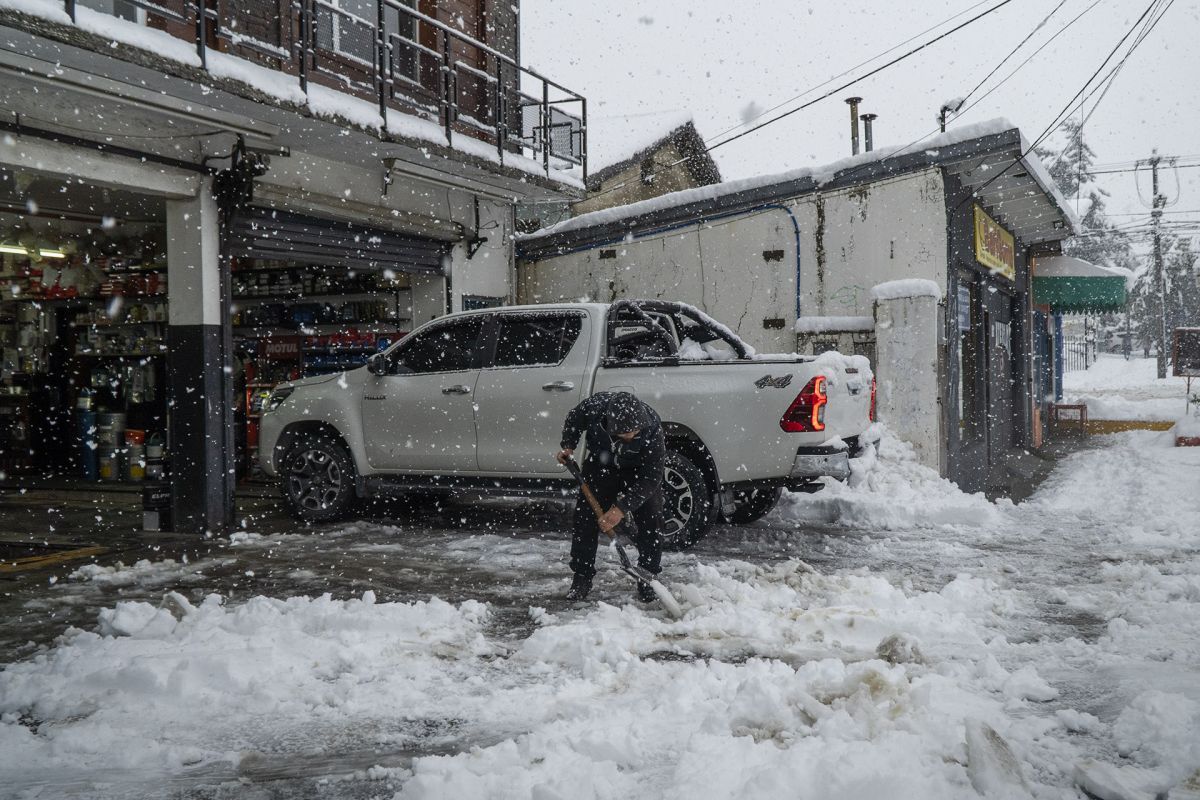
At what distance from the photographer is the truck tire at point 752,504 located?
866 cm

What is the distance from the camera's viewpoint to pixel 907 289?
10734mm

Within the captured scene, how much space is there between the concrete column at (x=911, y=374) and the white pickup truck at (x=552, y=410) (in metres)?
2.77

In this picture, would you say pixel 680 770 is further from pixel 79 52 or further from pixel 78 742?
pixel 79 52

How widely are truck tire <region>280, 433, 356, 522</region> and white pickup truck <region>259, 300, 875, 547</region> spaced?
0.04ft

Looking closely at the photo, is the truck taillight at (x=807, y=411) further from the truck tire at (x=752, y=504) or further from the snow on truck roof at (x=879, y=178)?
the snow on truck roof at (x=879, y=178)

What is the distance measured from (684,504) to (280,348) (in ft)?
24.9

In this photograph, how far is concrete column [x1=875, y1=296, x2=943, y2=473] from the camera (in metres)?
10.7

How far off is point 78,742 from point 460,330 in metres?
5.41

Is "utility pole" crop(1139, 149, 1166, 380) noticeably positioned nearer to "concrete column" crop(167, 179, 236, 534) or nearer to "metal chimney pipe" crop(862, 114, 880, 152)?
"metal chimney pipe" crop(862, 114, 880, 152)

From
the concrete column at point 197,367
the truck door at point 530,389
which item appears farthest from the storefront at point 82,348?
the truck door at point 530,389

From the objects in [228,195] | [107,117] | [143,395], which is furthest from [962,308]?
[143,395]

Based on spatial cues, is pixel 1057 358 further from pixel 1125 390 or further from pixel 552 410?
pixel 552 410

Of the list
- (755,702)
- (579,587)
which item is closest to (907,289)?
(579,587)

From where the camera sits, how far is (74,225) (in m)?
12.3
